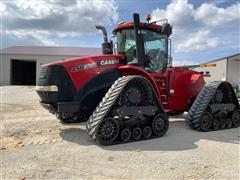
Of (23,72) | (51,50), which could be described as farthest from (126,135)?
(23,72)

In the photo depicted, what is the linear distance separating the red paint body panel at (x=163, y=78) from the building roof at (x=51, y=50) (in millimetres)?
28751

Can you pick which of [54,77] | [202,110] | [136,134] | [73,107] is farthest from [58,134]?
[202,110]

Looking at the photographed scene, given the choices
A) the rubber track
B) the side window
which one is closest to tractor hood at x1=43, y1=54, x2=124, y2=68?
the rubber track

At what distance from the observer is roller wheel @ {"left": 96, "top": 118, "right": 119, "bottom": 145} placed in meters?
6.12

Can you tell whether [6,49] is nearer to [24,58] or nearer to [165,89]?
[24,58]

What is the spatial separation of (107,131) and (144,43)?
279cm

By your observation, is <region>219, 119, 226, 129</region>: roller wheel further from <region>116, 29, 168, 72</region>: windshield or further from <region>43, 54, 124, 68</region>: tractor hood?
<region>43, 54, 124, 68</region>: tractor hood

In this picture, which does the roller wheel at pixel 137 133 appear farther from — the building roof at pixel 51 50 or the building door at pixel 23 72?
the building door at pixel 23 72

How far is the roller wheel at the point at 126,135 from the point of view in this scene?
6.44 meters

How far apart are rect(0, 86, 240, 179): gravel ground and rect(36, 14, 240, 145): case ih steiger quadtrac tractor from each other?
39 centimetres

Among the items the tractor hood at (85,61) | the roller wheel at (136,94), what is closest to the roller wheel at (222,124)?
the roller wheel at (136,94)

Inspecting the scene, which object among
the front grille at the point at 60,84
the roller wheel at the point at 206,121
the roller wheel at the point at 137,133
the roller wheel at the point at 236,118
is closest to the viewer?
the roller wheel at the point at 137,133

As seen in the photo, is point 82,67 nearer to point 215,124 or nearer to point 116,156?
point 116,156

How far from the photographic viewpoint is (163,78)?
8305mm
